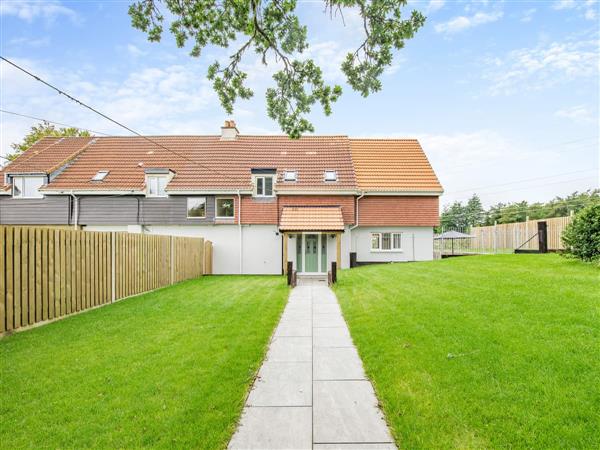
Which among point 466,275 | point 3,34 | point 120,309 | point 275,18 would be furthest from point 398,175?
point 3,34

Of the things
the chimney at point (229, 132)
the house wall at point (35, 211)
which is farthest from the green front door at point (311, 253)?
the house wall at point (35, 211)

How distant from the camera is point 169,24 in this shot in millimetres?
6887

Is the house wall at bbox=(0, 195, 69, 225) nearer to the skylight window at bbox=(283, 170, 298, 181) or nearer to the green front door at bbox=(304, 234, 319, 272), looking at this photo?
the skylight window at bbox=(283, 170, 298, 181)

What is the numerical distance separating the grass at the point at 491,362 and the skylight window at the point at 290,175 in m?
13.2

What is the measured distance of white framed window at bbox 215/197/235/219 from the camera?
19.8 metres

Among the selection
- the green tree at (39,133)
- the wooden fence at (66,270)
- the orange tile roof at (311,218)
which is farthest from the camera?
the green tree at (39,133)

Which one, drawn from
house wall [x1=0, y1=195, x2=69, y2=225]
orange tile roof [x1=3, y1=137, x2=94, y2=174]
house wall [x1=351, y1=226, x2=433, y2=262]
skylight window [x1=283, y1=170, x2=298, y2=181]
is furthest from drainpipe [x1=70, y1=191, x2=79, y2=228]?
house wall [x1=351, y1=226, x2=433, y2=262]

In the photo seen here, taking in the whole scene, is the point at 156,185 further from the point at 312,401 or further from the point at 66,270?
the point at 312,401

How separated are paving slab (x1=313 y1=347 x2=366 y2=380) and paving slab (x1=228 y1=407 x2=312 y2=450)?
1015mm

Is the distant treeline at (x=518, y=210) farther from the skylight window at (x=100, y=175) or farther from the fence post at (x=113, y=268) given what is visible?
the skylight window at (x=100, y=175)

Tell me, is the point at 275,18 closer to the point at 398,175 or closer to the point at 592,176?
the point at 398,175

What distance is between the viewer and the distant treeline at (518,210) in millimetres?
43406

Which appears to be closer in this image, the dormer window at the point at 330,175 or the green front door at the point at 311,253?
the green front door at the point at 311,253

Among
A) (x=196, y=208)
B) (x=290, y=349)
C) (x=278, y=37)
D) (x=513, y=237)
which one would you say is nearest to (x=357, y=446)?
(x=290, y=349)
